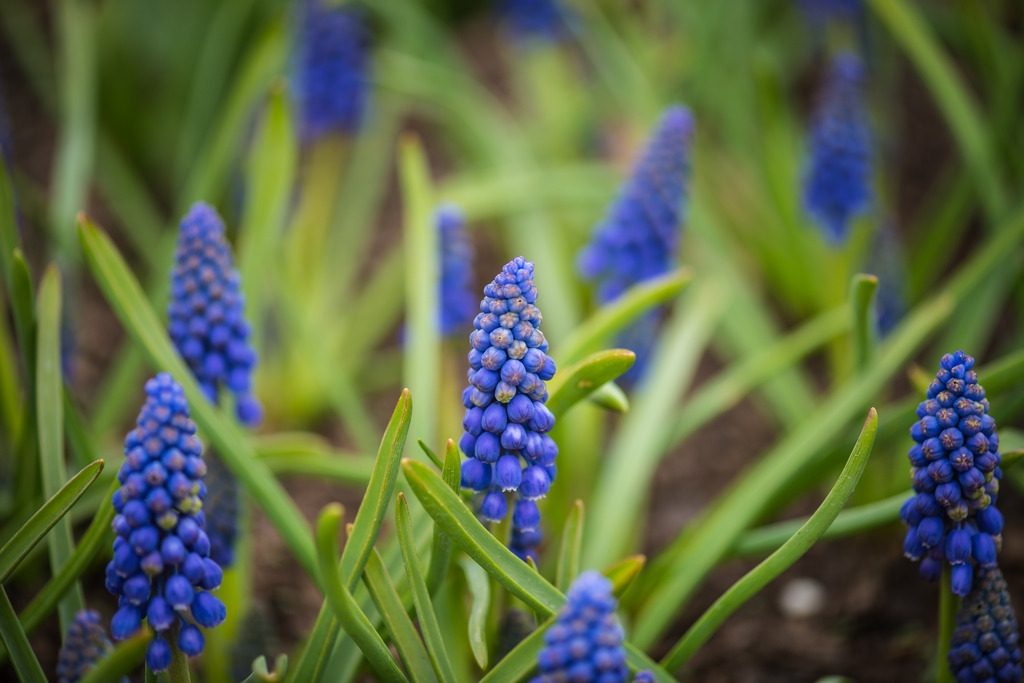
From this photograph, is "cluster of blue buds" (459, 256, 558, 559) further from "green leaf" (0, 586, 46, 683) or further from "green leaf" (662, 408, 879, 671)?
"green leaf" (0, 586, 46, 683)

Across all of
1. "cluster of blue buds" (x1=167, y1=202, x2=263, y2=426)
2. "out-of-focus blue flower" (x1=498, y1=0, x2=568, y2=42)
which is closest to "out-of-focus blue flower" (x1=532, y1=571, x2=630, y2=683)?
"cluster of blue buds" (x1=167, y1=202, x2=263, y2=426)

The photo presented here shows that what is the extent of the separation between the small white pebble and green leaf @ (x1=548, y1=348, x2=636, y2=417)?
6.32 ft

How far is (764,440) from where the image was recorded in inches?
184

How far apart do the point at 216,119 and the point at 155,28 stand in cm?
127

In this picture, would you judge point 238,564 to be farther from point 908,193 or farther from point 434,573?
point 908,193

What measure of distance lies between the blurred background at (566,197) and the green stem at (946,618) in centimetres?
76

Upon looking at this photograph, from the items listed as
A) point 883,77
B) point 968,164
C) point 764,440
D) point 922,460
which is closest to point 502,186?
point 764,440

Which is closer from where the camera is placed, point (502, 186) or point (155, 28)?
point (502, 186)

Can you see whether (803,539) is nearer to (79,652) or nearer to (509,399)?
(509,399)

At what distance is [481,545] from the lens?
2010mm

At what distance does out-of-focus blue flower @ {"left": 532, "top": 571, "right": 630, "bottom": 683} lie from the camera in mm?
1607

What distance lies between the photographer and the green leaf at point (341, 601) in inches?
66.2

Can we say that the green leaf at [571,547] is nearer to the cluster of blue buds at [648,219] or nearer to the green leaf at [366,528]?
the green leaf at [366,528]

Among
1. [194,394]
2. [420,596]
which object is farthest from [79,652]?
[420,596]
